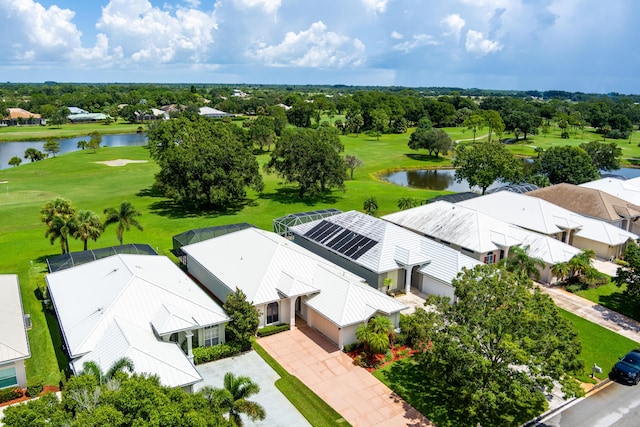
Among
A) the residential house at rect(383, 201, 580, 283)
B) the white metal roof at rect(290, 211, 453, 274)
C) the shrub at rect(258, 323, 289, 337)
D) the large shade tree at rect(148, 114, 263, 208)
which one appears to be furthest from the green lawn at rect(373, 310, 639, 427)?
the large shade tree at rect(148, 114, 263, 208)

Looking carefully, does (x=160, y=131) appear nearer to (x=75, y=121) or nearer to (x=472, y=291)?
(x=472, y=291)

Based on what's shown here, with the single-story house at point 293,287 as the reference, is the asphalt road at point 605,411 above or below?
below

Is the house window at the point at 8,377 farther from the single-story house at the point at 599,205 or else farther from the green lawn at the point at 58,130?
the green lawn at the point at 58,130

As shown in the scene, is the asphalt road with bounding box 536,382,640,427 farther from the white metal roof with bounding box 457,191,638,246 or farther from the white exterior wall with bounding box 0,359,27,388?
the white exterior wall with bounding box 0,359,27,388

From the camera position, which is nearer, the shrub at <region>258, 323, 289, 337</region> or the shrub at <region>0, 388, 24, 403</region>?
the shrub at <region>0, 388, 24, 403</region>

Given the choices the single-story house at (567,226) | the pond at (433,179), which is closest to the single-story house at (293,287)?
the single-story house at (567,226)

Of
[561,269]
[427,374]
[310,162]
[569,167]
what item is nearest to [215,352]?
[427,374]

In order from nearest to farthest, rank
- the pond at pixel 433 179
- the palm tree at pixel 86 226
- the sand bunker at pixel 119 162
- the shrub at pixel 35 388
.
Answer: the shrub at pixel 35 388 → the palm tree at pixel 86 226 → the pond at pixel 433 179 → the sand bunker at pixel 119 162
